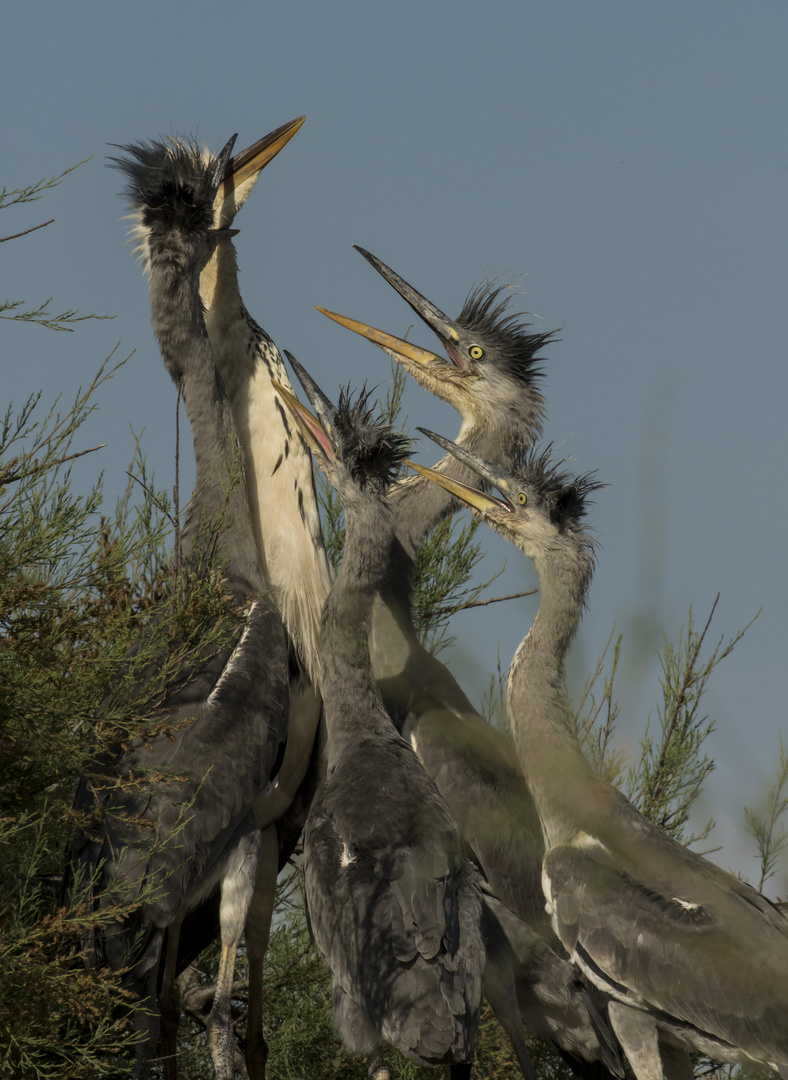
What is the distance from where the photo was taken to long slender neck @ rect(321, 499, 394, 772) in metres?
4.77

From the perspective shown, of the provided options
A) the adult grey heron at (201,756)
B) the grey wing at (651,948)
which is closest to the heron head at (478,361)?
the adult grey heron at (201,756)

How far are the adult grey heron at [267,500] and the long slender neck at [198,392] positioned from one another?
22 centimetres

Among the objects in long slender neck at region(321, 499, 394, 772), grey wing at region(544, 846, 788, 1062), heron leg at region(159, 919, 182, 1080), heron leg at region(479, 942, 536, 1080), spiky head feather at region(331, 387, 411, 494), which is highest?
spiky head feather at region(331, 387, 411, 494)

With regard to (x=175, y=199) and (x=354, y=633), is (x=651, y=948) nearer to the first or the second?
(x=354, y=633)

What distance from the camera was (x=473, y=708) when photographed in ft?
15.0

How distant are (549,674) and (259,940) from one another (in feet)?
5.20

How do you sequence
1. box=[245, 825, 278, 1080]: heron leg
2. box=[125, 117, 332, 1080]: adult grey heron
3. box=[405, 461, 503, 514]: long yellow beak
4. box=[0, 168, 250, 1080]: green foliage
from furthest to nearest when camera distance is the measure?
box=[405, 461, 503, 514]: long yellow beak
box=[125, 117, 332, 1080]: adult grey heron
box=[245, 825, 278, 1080]: heron leg
box=[0, 168, 250, 1080]: green foliage

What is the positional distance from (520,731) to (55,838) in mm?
1824

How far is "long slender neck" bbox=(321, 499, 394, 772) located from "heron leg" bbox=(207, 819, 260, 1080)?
1.60 feet

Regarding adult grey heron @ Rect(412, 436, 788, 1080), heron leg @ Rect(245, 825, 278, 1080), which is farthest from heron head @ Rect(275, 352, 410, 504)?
heron leg @ Rect(245, 825, 278, 1080)

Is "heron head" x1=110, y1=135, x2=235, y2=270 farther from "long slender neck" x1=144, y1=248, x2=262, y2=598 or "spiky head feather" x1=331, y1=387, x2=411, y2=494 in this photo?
"spiky head feather" x1=331, y1=387, x2=411, y2=494

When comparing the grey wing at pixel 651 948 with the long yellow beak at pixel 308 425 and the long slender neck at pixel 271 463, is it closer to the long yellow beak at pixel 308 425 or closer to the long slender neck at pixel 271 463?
the long slender neck at pixel 271 463

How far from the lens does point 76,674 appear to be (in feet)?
13.1

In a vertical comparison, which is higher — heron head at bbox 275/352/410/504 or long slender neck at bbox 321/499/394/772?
heron head at bbox 275/352/410/504
